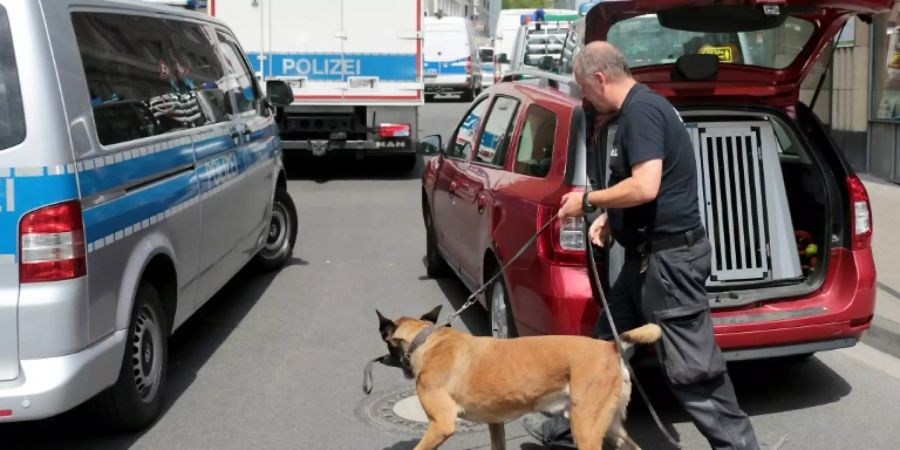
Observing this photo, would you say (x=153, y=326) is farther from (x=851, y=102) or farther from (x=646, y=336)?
(x=851, y=102)

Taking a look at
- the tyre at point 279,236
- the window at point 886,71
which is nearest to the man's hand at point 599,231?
the tyre at point 279,236

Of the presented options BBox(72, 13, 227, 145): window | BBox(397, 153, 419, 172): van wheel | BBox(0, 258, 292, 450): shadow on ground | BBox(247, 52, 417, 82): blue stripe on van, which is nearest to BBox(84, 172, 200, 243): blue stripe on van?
BBox(72, 13, 227, 145): window

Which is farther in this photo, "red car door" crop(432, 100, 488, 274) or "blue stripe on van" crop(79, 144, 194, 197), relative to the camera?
"red car door" crop(432, 100, 488, 274)

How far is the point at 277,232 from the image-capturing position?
9.23 metres

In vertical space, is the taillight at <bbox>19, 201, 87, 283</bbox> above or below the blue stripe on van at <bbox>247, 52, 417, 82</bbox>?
below

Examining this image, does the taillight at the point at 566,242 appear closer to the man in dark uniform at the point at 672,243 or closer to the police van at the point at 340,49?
the man in dark uniform at the point at 672,243

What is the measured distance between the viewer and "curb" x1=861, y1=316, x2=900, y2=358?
6520mm

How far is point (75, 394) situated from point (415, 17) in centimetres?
1056

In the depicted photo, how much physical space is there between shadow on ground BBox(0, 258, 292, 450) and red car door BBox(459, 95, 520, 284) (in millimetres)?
1792

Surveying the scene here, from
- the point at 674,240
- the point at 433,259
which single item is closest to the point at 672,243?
the point at 674,240

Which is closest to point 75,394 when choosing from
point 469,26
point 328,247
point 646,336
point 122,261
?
point 122,261

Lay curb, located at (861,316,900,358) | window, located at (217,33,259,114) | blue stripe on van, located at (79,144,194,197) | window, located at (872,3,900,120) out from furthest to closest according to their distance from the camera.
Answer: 1. window, located at (872,3,900,120)
2. window, located at (217,33,259,114)
3. curb, located at (861,316,900,358)
4. blue stripe on van, located at (79,144,194,197)

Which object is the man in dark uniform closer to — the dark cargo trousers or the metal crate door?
the dark cargo trousers

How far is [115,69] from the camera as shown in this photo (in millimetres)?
5047
